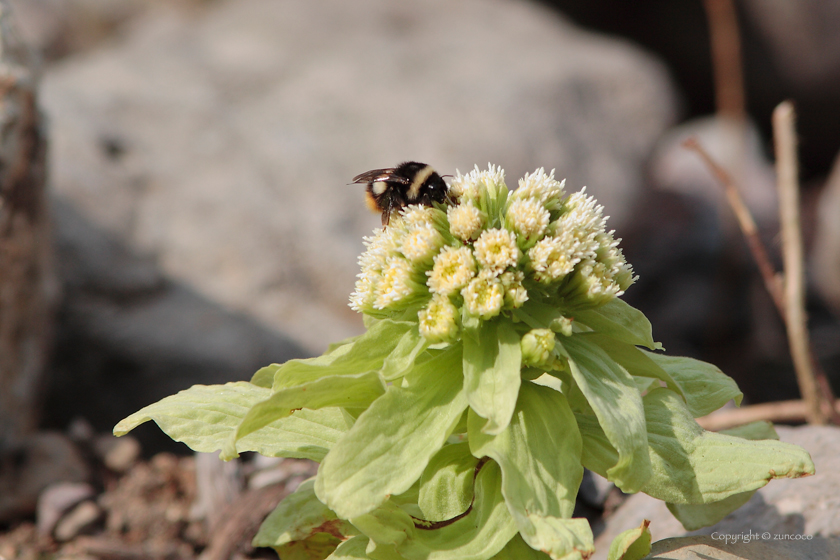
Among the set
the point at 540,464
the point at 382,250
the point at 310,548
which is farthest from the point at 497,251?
the point at 310,548

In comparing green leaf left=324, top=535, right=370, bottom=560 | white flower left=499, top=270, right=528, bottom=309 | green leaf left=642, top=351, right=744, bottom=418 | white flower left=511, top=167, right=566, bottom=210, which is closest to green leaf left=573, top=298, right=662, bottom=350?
green leaf left=642, top=351, right=744, bottom=418

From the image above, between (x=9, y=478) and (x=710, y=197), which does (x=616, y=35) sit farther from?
(x=9, y=478)

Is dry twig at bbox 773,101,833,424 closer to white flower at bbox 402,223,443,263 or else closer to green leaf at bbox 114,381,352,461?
white flower at bbox 402,223,443,263

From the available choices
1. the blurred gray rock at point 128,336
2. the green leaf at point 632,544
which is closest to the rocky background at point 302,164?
the blurred gray rock at point 128,336

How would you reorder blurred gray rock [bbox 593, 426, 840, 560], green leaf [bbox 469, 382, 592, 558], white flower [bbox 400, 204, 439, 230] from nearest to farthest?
green leaf [bbox 469, 382, 592, 558] → white flower [bbox 400, 204, 439, 230] → blurred gray rock [bbox 593, 426, 840, 560]

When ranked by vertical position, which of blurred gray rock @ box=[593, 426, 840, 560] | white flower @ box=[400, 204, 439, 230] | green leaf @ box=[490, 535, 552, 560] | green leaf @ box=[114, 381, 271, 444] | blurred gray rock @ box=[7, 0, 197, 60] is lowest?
blurred gray rock @ box=[593, 426, 840, 560]

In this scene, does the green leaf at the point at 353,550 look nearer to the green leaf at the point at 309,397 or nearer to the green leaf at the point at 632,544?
the green leaf at the point at 309,397

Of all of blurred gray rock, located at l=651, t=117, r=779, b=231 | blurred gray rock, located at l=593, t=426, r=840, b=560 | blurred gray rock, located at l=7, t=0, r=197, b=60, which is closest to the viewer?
blurred gray rock, located at l=593, t=426, r=840, b=560

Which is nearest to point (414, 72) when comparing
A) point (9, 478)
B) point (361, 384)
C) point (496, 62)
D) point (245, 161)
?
point (496, 62)
